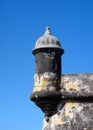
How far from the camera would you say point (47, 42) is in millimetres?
10617

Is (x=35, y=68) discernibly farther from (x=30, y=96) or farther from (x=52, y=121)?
(x=52, y=121)

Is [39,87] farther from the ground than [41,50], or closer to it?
closer to it

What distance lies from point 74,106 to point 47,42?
2060 mm

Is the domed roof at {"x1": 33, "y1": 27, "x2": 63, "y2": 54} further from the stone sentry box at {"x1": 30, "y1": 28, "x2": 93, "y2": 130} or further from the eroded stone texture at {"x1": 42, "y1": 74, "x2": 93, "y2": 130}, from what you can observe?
the eroded stone texture at {"x1": 42, "y1": 74, "x2": 93, "y2": 130}

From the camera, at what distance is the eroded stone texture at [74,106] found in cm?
988

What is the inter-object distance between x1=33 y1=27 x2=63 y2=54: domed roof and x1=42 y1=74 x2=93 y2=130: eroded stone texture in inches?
40.2

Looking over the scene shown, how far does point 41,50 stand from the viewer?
415 inches

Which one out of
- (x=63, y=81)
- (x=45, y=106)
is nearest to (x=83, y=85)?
(x=63, y=81)

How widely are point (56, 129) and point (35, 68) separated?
1929 millimetres

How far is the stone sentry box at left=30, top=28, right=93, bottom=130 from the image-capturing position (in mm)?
9945

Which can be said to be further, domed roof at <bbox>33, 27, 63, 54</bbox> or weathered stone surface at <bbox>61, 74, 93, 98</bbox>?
domed roof at <bbox>33, 27, 63, 54</bbox>

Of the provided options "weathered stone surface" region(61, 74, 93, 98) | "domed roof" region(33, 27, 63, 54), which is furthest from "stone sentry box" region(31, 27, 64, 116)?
"weathered stone surface" region(61, 74, 93, 98)

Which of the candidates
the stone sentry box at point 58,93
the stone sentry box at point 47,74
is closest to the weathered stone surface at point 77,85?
the stone sentry box at point 58,93

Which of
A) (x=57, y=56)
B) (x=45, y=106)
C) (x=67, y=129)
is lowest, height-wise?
(x=67, y=129)
